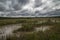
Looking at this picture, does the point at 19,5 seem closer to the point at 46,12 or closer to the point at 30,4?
the point at 30,4

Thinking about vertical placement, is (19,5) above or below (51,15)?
above

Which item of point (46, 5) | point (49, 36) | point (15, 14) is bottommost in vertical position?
point (49, 36)

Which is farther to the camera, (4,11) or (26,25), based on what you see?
(4,11)

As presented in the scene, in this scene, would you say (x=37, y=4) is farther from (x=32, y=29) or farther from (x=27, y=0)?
(x=32, y=29)

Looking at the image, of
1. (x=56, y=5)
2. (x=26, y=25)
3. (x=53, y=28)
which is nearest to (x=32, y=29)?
(x=26, y=25)

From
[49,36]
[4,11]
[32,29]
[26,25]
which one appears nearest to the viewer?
[49,36]

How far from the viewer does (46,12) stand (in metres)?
6.06

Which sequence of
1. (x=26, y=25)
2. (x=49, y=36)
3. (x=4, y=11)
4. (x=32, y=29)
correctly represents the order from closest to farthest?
(x=49, y=36)
(x=32, y=29)
(x=26, y=25)
(x=4, y=11)

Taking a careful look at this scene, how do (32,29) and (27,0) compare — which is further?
(27,0)

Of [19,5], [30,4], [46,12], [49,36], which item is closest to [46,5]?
[46,12]

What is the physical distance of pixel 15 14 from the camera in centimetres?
591

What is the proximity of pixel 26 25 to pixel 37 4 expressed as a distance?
1358 millimetres

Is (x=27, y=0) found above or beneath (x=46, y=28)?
above

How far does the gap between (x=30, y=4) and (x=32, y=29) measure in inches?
59.0
